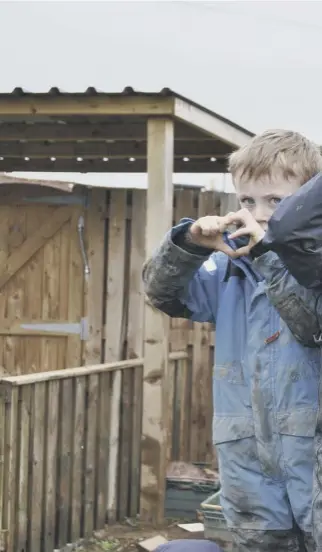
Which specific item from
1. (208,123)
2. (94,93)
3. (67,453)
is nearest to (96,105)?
(94,93)

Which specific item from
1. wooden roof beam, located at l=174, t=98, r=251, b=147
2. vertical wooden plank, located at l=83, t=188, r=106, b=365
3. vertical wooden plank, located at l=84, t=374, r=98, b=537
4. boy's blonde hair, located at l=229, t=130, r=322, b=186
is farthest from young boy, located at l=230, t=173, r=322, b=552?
vertical wooden plank, located at l=83, t=188, r=106, b=365

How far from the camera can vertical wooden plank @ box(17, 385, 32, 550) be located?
5199mm

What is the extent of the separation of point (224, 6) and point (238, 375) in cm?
1507

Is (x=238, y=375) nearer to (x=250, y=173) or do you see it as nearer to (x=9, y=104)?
(x=250, y=173)

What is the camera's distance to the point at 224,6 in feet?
53.1

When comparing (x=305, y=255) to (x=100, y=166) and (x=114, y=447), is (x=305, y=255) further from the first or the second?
(x=100, y=166)

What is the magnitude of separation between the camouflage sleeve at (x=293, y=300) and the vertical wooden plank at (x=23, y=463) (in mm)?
3449

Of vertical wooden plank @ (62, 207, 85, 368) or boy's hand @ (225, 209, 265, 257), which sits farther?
vertical wooden plank @ (62, 207, 85, 368)

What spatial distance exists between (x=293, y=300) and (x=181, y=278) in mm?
332

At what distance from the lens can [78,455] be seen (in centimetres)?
584

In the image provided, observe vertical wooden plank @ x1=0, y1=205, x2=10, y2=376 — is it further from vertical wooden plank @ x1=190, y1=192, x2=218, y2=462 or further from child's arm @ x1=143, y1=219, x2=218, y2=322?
child's arm @ x1=143, y1=219, x2=218, y2=322

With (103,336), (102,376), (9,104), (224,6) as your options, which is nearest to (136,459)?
(102,376)

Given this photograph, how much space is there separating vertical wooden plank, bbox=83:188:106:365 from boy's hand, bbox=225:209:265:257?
569cm

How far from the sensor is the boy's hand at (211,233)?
1950mm
